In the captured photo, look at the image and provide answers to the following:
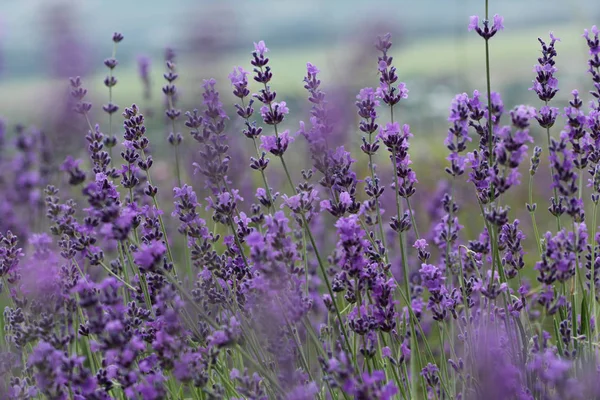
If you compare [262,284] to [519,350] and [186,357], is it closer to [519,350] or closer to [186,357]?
[186,357]

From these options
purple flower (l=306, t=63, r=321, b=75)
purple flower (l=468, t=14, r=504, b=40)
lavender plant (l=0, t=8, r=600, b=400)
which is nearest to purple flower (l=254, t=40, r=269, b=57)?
lavender plant (l=0, t=8, r=600, b=400)

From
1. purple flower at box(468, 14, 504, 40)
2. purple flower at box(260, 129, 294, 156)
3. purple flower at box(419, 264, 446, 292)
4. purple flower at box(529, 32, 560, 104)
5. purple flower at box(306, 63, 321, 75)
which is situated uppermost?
purple flower at box(468, 14, 504, 40)

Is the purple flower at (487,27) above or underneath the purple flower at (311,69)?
above

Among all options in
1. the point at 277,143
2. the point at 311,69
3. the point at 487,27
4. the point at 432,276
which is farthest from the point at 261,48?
the point at 432,276

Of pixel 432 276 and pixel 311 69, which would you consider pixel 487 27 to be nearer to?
pixel 311 69

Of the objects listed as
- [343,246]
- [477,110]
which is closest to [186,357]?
[343,246]

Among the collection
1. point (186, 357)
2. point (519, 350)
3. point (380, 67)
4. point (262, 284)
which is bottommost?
point (519, 350)

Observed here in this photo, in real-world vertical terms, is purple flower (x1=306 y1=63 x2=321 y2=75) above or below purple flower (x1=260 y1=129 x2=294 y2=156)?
above

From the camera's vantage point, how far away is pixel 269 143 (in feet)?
7.91

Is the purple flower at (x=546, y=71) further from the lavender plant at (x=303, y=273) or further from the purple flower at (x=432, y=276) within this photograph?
the purple flower at (x=432, y=276)

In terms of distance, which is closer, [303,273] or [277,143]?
[277,143]

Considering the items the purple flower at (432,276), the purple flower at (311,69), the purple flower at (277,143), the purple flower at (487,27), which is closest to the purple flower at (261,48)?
the purple flower at (311,69)

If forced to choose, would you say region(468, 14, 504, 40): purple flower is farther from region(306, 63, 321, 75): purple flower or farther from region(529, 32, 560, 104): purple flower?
region(306, 63, 321, 75): purple flower

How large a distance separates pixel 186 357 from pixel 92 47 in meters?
1.57
